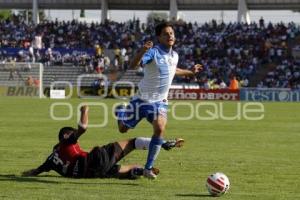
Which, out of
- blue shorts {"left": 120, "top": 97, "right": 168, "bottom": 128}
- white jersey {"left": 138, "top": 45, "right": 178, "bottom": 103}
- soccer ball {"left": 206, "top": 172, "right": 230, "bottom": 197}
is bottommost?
soccer ball {"left": 206, "top": 172, "right": 230, "bottom": 197}

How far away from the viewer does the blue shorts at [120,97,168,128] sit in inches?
431

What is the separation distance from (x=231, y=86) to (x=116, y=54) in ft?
36.2

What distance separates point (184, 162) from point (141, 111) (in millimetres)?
2468

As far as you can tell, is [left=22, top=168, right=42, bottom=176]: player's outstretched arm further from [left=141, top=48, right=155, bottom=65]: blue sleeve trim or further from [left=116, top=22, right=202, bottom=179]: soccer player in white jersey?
[left=141, top=48, right=155, bottom=65]: blue sleeve trim

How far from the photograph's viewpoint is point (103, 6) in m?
66.8

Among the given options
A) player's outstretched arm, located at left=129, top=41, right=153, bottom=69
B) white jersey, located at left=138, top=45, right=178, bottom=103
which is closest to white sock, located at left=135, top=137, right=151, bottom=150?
white jersey, located at left=138, top=45, right=178, bottom=103

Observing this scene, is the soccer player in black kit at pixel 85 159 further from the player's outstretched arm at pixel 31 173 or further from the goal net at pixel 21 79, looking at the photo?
the goal net at pixel 21 79

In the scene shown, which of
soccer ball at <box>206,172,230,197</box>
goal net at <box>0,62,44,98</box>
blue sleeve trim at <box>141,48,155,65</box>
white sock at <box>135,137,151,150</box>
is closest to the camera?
soccer ball at <box>206,172,230,197</box>

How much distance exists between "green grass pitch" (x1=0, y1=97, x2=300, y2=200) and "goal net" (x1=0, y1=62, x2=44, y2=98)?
2375 cm

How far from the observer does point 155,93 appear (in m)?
11.0

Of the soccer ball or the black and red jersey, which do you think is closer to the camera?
the soccer ball

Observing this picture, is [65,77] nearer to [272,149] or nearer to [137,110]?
[272,149]

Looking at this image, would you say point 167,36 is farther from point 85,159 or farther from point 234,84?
point 234,84

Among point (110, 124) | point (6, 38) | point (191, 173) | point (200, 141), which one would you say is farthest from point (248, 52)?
point (191, 173)
